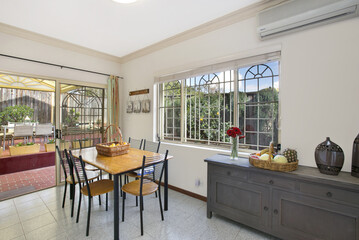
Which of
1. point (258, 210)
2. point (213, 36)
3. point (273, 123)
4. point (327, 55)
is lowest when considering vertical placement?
point (258, 210)

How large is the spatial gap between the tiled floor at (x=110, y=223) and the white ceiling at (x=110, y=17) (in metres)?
2.78

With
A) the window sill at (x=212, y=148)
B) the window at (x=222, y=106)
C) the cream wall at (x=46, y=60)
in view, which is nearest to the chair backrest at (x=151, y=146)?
the window sill at (x=212, y=148)

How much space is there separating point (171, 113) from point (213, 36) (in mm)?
1542

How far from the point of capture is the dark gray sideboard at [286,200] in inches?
55.9

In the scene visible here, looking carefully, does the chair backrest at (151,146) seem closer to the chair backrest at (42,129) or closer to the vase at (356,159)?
the vase at (356,159)

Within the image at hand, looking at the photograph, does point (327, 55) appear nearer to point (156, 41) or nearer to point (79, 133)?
point (156, 41)

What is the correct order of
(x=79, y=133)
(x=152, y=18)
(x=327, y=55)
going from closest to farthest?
(x=327, y=55), (x=152, y=18), (x=79, y=133)

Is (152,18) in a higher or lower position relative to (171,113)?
higher

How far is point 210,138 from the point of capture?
2.81 metres

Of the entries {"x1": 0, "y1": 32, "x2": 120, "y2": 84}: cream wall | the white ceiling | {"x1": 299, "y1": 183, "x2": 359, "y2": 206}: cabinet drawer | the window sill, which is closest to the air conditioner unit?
the white ceiling

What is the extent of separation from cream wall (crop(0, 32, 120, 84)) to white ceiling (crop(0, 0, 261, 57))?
280 millimetres

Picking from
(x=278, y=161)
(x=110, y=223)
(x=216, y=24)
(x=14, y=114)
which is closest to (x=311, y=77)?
(x=278, y=161)

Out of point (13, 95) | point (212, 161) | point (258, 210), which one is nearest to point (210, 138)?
point (212, 161)

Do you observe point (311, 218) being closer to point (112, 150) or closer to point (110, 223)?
point (110, 223)
